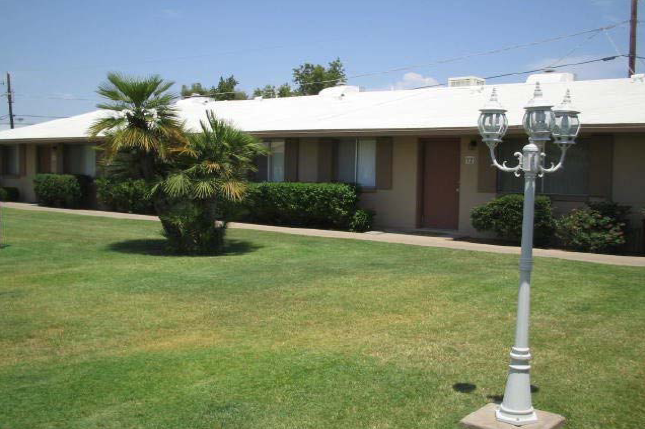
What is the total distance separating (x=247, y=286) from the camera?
9.75 m

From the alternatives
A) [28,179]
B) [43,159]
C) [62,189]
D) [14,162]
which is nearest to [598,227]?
[62,189]

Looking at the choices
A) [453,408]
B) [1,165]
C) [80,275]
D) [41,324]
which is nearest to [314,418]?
[453,408]

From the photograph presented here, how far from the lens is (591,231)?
44.4ft

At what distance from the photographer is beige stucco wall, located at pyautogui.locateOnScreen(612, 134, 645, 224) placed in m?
14.0

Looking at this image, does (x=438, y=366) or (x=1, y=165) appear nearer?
(x=438, y=366)

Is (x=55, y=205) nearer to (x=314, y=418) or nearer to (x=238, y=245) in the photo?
(x=238, y=245)

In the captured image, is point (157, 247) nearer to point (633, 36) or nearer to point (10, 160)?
point (10, 160)

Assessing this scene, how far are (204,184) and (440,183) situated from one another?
6.76m

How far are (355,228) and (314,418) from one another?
1206cm

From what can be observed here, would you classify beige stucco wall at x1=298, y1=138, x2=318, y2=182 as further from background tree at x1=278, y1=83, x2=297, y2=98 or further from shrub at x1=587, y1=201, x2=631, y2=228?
background tree at x1=278, y1=83, x2=297, y2=98

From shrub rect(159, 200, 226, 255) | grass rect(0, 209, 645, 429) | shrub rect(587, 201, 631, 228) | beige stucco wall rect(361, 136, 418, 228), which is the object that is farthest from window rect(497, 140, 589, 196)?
shrub rect(159, 200, 226, 255)

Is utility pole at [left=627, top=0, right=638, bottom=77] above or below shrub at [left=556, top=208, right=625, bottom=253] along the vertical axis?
above

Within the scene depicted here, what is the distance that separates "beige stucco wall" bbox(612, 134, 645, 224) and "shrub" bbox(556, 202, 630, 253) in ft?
1.37

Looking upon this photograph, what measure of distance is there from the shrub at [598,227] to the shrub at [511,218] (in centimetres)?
47
